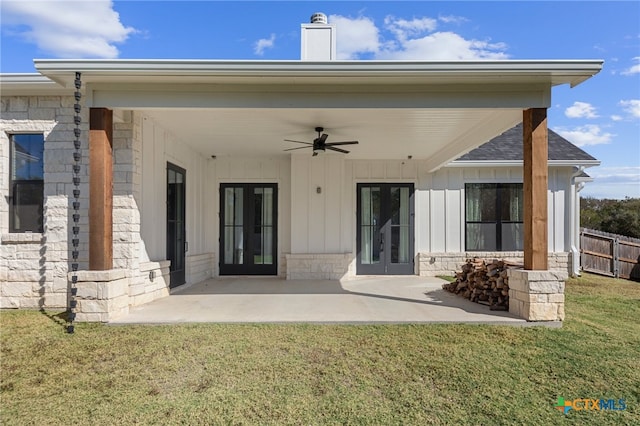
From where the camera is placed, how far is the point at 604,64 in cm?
398

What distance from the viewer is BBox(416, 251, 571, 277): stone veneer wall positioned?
347 inches

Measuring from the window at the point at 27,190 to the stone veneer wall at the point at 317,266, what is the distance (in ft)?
15.7

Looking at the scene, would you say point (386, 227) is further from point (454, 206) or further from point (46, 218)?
point (46, 218)

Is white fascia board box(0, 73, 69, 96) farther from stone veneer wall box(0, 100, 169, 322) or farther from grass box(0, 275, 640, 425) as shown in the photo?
grass box(0, 275, 640, 425)

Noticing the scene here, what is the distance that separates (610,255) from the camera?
31.5ft

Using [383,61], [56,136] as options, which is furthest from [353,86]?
[56,136]

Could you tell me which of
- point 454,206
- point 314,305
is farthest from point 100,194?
point 454,206

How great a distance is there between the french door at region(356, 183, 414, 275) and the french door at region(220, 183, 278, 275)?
7.12 ft

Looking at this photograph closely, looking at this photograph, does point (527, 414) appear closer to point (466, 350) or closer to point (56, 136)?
point (466, 350)

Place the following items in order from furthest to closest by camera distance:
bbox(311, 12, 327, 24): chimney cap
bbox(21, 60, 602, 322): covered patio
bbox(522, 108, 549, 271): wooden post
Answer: bbox(311, 12, 327, 24): chimney cap
bbox(522, 108, 549, 271): wooden post
bbox(21, 60, 602, 322): covered patio

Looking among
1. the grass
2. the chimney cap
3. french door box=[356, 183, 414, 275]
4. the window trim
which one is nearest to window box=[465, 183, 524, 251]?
french door box=[356, 183, 414, 275]

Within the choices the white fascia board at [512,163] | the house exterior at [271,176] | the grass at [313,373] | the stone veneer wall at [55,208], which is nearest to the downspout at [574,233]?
the house exterior at [271,176]

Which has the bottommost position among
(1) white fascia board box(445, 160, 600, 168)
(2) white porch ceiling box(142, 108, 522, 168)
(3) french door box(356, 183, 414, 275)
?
(3) french door box(356, 183, 414, 275)

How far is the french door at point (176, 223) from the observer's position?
21.1 feet
